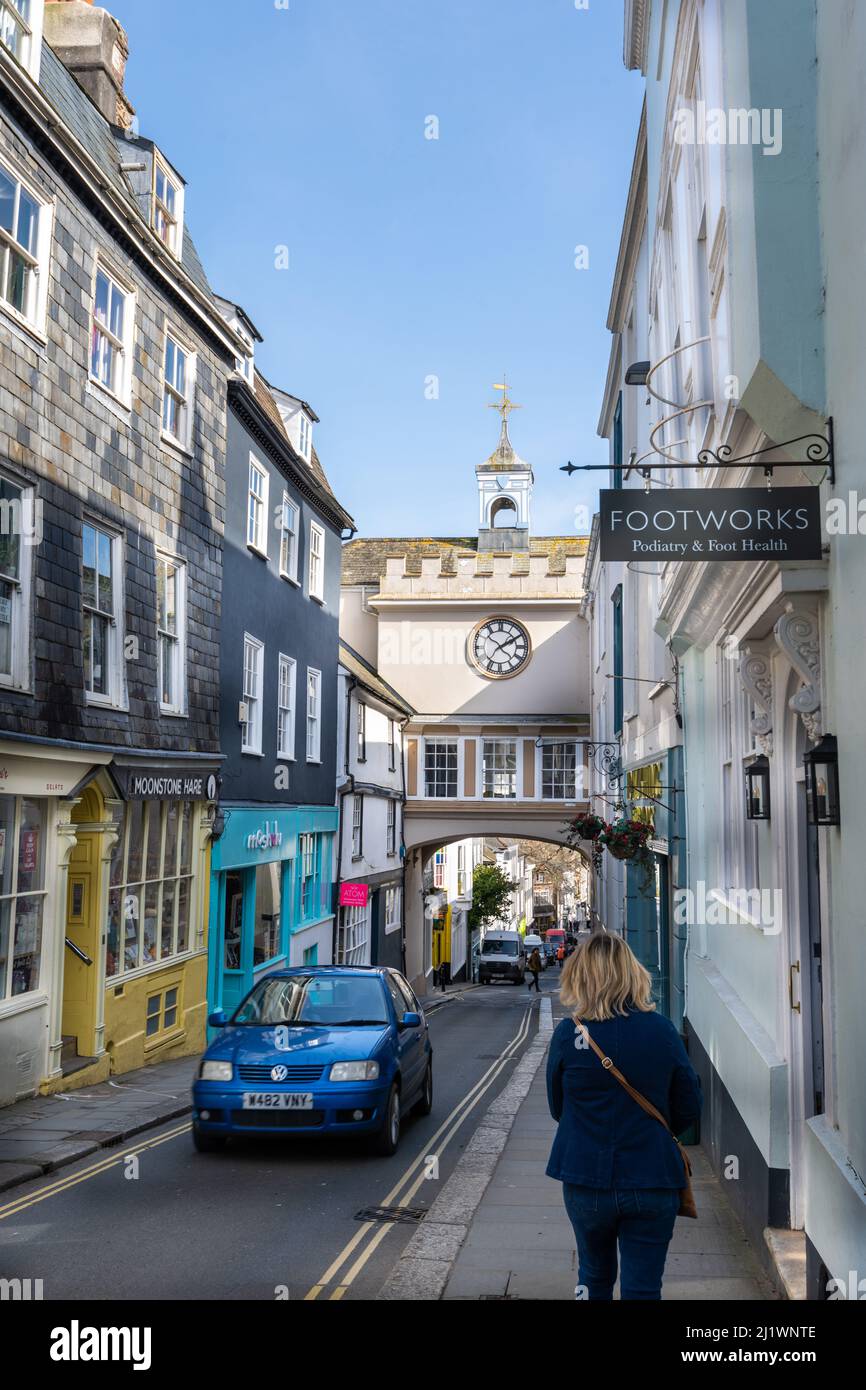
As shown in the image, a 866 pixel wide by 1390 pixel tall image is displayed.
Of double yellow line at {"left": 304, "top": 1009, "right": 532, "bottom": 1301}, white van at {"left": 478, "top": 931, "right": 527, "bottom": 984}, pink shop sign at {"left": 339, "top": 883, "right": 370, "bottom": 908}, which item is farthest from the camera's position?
white van at {"left": 478, "top": 931, "right": 527, "bottom": 984}

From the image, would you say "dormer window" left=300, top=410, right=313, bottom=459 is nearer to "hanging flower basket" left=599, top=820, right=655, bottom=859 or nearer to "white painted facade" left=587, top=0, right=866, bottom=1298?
"hanging flower basket" left=599, top=820, right=655, bottom=859

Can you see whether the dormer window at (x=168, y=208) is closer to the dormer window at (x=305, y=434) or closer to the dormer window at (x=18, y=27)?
the dormer window at (x=18, y=27)

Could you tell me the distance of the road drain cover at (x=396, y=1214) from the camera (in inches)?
297

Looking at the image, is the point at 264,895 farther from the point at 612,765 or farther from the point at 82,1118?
the point at 82,1118

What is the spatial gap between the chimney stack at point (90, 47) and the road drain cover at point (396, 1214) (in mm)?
14670

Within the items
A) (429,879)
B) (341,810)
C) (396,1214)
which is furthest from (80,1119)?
(429,879)

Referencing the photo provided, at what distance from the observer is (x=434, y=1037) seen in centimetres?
2236

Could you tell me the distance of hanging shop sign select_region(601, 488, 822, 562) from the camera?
5203mm

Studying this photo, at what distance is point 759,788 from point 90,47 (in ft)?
49.1

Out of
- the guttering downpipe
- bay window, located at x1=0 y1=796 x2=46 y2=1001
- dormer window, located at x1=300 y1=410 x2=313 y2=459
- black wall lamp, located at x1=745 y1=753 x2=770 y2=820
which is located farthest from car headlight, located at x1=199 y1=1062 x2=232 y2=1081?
the guttering downpipe

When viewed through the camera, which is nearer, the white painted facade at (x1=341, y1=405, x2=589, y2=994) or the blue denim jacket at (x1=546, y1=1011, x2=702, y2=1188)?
the blue denim jacket at (x1=546, y1=1011, x2=702, y2=1188)

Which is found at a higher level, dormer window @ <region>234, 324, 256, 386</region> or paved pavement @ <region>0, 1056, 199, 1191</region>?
dormer window @ <region>234, 324, 256, 386</region>

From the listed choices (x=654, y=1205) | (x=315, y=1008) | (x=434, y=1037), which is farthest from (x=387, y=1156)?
(x=434, y=1037)

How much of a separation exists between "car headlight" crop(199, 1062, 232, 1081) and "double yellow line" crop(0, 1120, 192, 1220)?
1.05 metres
